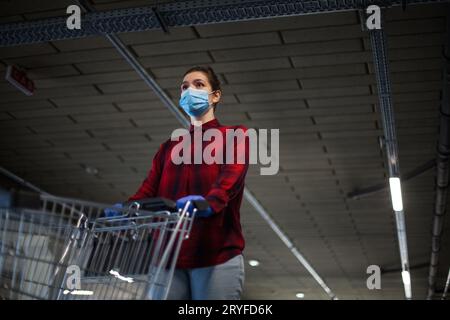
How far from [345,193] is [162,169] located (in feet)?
25.0

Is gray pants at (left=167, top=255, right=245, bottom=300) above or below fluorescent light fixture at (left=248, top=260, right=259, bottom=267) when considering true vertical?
below

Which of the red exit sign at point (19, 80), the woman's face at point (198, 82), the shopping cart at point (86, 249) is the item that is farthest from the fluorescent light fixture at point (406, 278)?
the shopping cart at point (86, 249)

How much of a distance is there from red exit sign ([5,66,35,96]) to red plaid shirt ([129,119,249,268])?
4449 mm

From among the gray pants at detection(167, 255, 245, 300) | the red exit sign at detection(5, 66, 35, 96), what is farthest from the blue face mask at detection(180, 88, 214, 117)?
the red exit sign at detection(5, 66, 35, 96)

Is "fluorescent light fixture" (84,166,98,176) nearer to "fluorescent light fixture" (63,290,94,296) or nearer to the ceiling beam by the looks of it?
the ceiling beam

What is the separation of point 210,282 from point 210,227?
200mm

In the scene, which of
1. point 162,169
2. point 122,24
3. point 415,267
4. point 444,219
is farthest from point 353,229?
point 162,169

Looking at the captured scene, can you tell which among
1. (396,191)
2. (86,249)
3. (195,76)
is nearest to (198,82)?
(195,76)

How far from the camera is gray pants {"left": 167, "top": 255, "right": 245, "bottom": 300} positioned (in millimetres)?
2162

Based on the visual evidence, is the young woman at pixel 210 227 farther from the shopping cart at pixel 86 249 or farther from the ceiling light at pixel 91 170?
the ceiling light at pixel 91 170

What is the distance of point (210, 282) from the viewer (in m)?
2.18

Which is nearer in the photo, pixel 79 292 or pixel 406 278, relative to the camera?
pixel 79 292

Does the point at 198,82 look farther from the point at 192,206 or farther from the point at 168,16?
the point at 168,16
